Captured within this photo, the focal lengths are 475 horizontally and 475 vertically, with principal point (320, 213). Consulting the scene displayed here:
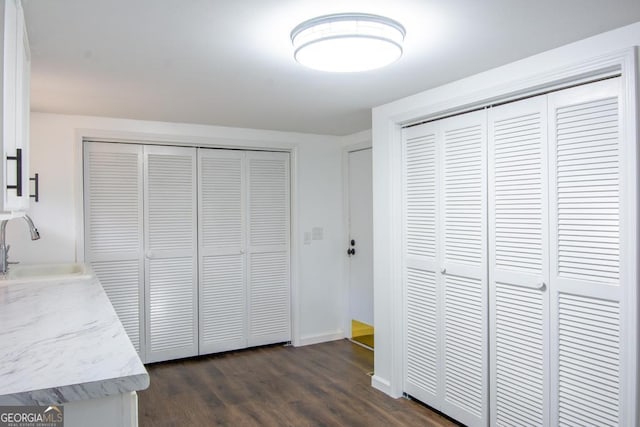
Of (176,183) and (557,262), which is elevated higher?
(176,183)

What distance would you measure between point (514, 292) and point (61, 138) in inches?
140

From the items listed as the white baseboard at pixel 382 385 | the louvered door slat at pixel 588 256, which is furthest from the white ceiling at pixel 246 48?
the white baseboard at pixel 382 385

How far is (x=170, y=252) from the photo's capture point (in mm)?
4324

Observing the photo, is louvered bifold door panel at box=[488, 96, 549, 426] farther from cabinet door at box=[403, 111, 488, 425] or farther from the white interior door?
the white interior door

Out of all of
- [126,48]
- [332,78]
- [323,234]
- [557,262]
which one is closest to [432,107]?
[332,78]

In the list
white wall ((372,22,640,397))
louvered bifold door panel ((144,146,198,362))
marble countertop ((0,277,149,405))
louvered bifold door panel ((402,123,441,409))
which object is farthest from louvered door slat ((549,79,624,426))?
louvered bifold door panel ((144,146,198,362))

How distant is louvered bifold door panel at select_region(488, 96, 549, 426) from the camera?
2.49 m

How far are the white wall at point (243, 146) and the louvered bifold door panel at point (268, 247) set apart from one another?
12 cm

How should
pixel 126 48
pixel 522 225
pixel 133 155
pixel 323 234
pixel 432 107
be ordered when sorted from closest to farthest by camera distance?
pixel 126 48
pixel 522 225
pixel 432 107
pixel 133 155
pixel 323 234

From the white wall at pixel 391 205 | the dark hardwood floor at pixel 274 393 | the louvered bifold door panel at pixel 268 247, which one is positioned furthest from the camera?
the louvered bifold door panel at pixel 268 247

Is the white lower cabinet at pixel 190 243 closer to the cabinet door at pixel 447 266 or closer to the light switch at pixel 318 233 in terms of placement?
the light switch at pixel 318 233

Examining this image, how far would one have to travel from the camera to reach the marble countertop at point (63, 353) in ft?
3.93

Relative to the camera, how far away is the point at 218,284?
4551 mm

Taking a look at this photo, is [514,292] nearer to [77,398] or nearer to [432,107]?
[432,107]
